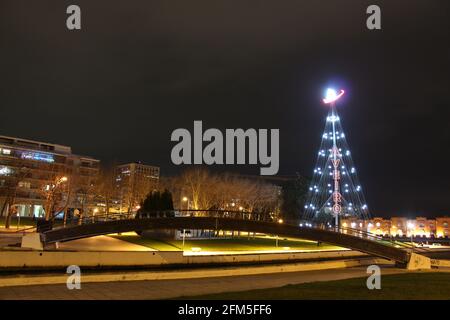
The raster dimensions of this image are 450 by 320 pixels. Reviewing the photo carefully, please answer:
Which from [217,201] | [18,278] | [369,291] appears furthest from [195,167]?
[369,291]

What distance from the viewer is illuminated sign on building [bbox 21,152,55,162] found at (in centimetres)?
11664

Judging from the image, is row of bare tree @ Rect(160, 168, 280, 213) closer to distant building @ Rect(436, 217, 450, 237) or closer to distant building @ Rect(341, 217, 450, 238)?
distant building @ Rect(341, 217, 450, 238)

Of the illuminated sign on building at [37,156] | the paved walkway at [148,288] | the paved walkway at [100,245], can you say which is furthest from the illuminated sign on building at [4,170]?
the paved walkway at [148,288]

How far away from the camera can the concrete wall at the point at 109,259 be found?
31098mm

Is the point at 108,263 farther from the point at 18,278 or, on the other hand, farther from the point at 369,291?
the point at 369,291

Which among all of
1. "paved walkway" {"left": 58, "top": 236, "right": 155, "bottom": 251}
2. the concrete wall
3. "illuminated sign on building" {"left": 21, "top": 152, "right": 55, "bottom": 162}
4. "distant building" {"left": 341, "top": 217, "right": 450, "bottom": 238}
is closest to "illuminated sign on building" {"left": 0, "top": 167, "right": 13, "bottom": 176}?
"illuminated sign on building" {"left": 21, "top": 152, "right": 55, "bottom": 162}

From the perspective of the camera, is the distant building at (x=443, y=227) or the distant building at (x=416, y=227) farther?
the distant building at (x=416, y=227)

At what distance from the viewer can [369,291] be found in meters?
18.5

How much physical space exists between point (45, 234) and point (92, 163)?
311 feet

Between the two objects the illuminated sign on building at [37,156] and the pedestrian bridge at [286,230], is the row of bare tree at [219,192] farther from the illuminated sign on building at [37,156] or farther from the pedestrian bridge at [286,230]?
the illuminated sign on building at [37,156]

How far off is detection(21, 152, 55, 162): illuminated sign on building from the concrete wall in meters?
92.4

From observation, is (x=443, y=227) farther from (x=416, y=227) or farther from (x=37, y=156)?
(x=37, y=156)

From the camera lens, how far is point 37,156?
119250mm

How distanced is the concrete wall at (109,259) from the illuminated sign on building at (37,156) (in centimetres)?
9243
